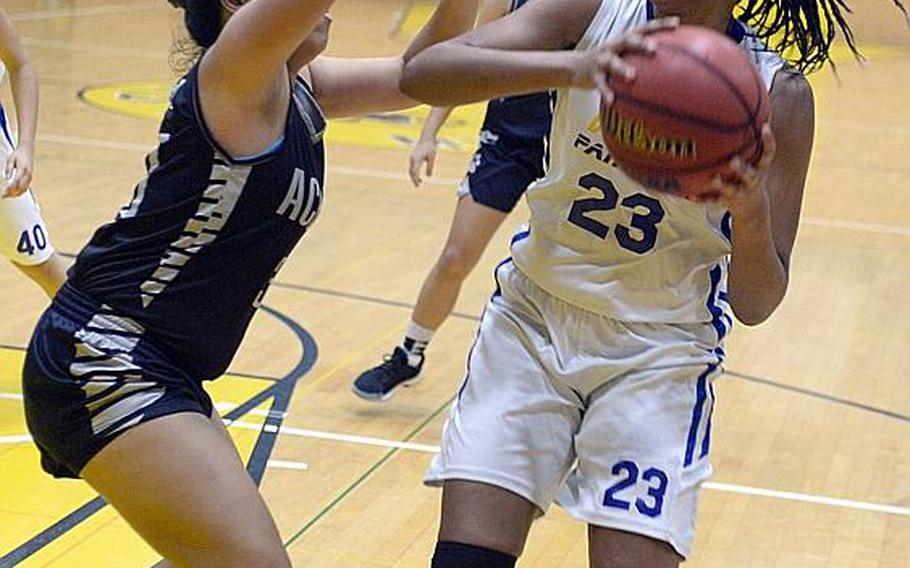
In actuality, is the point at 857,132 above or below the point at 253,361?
below

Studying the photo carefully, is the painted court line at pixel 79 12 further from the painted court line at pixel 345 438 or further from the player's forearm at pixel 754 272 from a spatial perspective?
the player's forearm at pixel 754 272

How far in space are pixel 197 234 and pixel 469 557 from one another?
30.1 inches

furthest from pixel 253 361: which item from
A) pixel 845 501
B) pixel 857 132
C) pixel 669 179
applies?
pixel 857 132

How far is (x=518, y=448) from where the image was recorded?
9.92 ft

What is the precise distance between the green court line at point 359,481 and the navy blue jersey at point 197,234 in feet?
5.46

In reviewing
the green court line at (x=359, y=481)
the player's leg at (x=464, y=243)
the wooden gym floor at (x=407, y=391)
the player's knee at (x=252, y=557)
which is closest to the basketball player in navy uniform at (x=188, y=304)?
the player's knee at (x=252, y=557)

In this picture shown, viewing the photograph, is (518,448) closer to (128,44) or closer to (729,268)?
(729,268)

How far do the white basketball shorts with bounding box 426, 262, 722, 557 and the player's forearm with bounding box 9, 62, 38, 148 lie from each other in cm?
235

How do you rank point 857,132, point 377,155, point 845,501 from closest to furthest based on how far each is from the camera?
point 845,501
point 377,155
point 857,132

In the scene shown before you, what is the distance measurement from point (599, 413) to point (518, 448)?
165 mm

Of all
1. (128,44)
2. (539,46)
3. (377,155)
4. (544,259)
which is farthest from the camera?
(128,44)

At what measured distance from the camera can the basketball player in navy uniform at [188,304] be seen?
2865mm

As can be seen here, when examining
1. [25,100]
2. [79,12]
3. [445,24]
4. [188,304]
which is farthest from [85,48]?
[188,304]

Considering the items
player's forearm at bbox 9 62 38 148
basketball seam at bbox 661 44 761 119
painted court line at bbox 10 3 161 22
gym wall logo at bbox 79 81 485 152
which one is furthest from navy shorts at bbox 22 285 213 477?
painted court line at bbox 10 3 161 22
